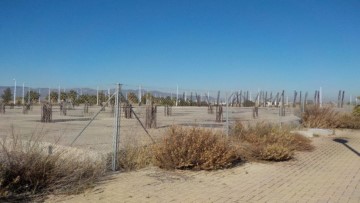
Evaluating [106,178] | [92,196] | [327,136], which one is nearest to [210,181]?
[106,178]

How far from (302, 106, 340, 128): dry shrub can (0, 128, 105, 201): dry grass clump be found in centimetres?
1945

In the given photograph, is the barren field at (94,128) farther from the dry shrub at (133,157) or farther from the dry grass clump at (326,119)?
the dry grass clump at (326,119)

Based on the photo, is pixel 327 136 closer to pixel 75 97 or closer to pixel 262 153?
pixel 262 153

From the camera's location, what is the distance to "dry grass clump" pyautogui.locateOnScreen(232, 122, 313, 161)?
12.1 m

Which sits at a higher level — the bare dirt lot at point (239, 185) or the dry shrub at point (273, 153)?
the dry shrub at point (273, 153)

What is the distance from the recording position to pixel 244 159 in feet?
39.8

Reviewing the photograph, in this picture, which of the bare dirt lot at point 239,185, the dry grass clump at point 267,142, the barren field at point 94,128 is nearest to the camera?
the bare dirt lot at point 239,185

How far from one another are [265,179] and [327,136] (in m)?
13.1

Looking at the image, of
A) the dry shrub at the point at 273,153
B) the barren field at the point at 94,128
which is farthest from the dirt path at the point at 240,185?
the barren field at the point at 94,128

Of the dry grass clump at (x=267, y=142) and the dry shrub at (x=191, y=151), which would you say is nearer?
the dry shrub at (x=191, y=151)

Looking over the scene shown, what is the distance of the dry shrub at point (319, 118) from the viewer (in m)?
24.9

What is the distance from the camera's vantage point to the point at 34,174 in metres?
7.35

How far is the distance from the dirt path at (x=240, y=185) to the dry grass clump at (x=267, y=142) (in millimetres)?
418

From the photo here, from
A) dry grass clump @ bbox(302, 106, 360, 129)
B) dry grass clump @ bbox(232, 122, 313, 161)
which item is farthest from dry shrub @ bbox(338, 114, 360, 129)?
dry grass clump @ bbox(232, 122, 313, 161)
